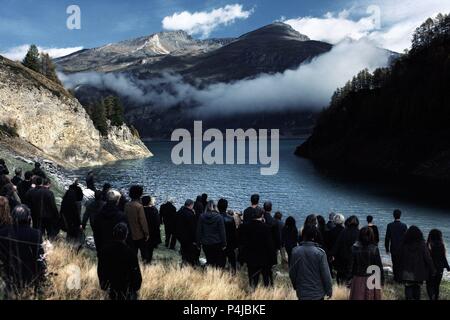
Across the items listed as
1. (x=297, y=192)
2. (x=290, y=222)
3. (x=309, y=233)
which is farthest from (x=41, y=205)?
(x=297, y=192)

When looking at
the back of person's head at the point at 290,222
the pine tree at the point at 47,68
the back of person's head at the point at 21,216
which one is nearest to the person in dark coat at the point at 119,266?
the back of person's head at the point at 21,216

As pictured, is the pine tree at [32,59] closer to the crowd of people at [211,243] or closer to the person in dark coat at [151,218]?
the crowd of people at [211,243]

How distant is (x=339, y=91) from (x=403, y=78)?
1832 inches

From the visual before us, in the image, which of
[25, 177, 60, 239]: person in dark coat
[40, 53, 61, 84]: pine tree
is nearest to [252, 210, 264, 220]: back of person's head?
[25, 177, 60, 239]: person in dark coat

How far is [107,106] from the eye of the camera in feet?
409

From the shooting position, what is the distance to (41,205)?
12406 mm

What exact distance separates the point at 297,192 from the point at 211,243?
45925 mm

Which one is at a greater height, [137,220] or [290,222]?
[137,220]

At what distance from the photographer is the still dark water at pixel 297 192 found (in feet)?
133

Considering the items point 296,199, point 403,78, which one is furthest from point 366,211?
point 403,78

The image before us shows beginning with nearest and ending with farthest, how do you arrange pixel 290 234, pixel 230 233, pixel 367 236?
1. pixel 367 236
2. pixel 230 233
3. pixel 290 234

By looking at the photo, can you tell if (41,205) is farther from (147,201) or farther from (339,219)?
(339,219)

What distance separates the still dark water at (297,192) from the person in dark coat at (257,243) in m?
23.9
